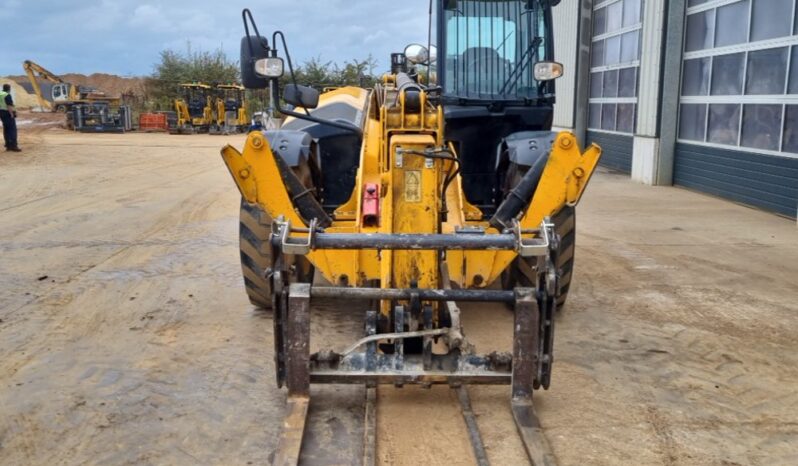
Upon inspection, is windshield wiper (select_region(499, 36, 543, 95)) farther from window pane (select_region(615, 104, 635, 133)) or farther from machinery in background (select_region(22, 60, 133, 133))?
machinery in background (select_region(22, 60, 133, 133))

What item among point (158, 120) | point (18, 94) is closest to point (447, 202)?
point (158, 120)

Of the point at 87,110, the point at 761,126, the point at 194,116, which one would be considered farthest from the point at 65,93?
the point at 761,126

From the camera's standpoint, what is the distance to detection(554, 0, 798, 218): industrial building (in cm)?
1109

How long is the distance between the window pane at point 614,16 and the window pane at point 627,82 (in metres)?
1.14

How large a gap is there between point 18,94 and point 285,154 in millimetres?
53536

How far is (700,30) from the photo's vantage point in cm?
1355

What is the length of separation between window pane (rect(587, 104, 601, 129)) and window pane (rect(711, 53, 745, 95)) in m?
5.71

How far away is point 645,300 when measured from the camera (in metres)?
6.45

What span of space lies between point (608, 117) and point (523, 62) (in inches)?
470

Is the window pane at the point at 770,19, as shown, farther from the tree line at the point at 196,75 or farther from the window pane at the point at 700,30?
the tree line at the point at 196,75

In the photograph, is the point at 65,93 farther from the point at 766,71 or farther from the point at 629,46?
the point at 766,71

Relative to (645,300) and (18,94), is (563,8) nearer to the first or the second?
(645,300)

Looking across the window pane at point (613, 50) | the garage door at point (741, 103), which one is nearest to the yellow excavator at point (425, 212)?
the garage door at point (741, 103)

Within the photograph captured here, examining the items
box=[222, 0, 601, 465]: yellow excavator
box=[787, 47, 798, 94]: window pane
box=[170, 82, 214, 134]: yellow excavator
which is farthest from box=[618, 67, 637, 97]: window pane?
box=[170, 82, 214, 134]: yellow excavator
